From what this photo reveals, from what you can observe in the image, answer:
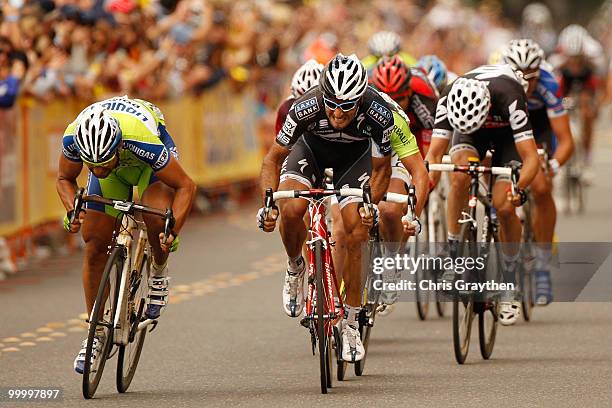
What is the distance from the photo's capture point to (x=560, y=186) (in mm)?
21781

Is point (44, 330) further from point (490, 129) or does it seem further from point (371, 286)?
point (490, 129)

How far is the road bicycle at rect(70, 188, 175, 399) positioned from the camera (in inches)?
357

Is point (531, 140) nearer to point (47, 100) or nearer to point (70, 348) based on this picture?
point (70, 348)

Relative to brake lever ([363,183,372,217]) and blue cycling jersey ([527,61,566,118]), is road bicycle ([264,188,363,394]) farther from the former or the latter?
blue cycling jersey ([527,61,566,118])

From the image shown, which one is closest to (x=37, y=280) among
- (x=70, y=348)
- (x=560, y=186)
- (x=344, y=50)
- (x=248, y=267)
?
(x=248, y=267)

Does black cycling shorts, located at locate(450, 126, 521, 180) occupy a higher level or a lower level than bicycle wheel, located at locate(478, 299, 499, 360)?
higher

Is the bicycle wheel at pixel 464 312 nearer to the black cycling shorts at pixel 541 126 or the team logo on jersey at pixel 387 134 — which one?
the team logo on jersey at pixel 387 134

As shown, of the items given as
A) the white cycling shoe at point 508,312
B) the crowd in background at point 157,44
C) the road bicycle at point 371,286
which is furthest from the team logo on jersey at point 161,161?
the crowd in background at point 157,44

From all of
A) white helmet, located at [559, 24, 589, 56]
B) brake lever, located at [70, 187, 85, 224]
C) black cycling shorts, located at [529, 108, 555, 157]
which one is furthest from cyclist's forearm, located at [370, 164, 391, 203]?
white helmet, located at [559, 24, 589, 56]

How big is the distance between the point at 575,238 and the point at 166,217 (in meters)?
9.39

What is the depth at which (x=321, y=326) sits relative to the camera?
9.19 metres

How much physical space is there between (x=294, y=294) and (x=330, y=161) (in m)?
0.85

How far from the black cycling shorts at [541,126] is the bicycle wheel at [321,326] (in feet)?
14.0

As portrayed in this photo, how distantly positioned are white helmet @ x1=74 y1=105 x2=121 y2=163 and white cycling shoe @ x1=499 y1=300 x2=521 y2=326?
134 inches
